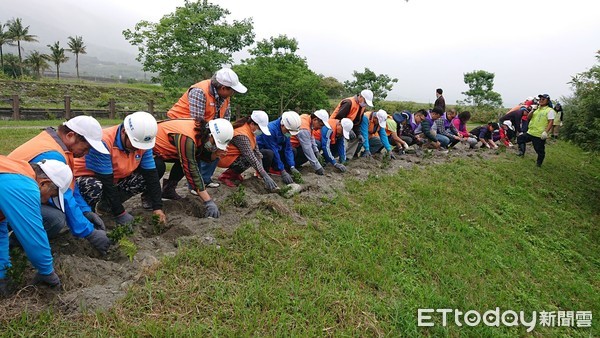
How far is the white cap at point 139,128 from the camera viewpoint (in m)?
3.48

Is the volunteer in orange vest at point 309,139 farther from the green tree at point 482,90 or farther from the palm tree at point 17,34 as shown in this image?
the palm tree at point 17,34

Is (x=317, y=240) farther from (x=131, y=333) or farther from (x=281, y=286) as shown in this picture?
(x=131, y=333)

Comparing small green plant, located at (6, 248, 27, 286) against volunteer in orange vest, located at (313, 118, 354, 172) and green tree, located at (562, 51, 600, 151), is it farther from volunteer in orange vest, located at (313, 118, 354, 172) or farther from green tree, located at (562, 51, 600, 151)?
green tree, located at (562, 51, 600, 151)

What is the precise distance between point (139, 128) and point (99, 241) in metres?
1.09

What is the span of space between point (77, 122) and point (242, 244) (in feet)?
5.86

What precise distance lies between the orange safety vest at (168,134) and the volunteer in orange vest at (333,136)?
113 inches

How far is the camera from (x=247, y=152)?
4.85 metres

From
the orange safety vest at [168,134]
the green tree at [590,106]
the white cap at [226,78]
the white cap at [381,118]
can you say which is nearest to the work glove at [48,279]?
the orange safety vest at [168,134]

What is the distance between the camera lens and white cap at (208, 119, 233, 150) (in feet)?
13.7

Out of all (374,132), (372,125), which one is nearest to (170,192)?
(372,125)

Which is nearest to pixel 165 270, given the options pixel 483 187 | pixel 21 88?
pixel 483 187

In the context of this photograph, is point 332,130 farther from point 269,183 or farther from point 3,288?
point 3,288

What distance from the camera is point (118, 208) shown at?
370cm

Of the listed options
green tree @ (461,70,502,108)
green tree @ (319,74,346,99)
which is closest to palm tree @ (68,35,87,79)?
green tree @ (319,74,346,99)
